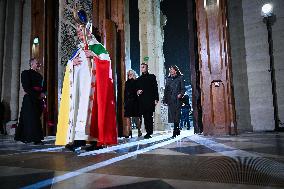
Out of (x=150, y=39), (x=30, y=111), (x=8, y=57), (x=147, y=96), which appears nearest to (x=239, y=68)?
(x=147, y=96)

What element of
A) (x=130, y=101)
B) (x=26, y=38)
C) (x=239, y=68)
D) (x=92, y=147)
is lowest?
(x=92, y=147)

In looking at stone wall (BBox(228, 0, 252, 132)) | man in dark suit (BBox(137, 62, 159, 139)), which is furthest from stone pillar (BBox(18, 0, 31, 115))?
stone wall (BBox(228, 0, 252, 132))

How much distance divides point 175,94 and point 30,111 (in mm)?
3395

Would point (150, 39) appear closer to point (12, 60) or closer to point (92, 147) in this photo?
point (12, 60)

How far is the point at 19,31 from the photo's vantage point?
36.6 ft

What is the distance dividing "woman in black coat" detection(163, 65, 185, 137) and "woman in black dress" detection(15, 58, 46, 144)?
3064 mm

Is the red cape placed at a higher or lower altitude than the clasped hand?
lower

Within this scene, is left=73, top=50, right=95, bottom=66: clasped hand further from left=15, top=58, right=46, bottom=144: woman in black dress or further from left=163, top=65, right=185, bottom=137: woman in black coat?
left=163, top=65, right=185, bottom=137: woman in black coat

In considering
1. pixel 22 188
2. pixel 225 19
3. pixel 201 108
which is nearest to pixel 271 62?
pixel 225 19

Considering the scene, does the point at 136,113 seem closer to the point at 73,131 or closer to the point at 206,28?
the point at 206,28

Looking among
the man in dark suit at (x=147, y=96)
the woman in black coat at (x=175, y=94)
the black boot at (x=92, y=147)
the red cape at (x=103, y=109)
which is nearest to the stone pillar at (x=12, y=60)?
the man in dark suit at (x=147, y=96)

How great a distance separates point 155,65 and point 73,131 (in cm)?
768

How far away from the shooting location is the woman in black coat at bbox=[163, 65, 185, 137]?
6.24 meters

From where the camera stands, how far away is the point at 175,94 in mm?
6285
